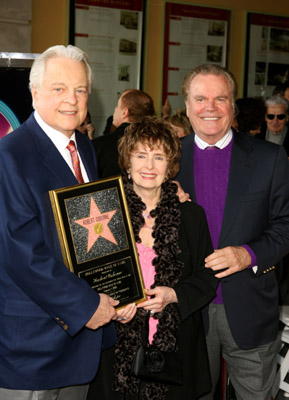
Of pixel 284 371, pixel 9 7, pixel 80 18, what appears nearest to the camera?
pixel 284 371

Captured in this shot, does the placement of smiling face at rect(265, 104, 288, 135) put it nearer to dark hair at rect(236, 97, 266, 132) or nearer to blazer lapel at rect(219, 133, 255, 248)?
dark hair at rect(236, 97, 266, 132)

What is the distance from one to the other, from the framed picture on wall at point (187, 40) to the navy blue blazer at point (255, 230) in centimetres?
452

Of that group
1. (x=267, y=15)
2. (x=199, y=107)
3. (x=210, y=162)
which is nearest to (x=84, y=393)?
(x=210, y=162)

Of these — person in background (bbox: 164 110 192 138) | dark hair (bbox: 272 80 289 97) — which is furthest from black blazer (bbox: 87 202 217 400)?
dark hair (bbox: 272 80 289 97)

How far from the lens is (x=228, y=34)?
727 centimetres

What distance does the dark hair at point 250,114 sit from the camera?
527cm

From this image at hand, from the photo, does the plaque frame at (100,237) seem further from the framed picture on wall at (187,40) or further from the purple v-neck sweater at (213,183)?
the framed picture on wall at (187,40)

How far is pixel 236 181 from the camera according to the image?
2543 mm

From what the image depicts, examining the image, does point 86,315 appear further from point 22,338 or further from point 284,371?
point 284,371

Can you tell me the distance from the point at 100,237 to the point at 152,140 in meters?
0.54

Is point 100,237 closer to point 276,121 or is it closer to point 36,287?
point 36,287

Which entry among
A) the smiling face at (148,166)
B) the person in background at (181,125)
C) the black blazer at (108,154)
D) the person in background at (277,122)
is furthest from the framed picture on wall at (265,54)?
the smiling face at (148,166)

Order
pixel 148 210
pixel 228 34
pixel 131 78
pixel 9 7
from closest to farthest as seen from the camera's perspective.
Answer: pixel 148 210, pixel 9 7, pixel 131 78, pixel 228 34

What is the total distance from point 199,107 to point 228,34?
5021 millimetres
